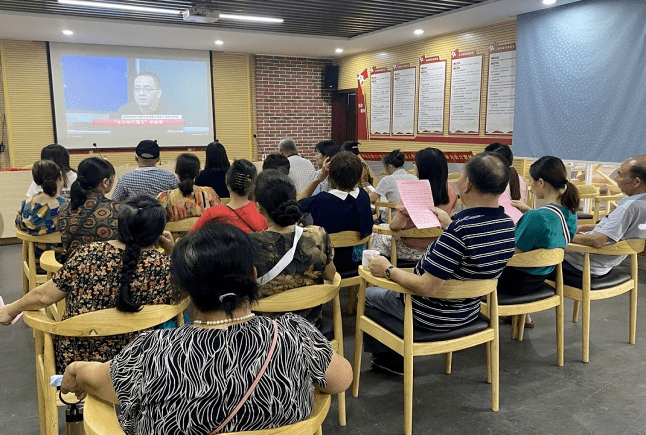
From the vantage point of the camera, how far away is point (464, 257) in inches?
81.2

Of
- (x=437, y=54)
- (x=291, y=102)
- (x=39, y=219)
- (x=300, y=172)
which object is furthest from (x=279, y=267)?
(x=291, y=102)

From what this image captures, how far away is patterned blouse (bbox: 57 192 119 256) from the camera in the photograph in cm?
257

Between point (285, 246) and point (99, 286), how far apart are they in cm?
72

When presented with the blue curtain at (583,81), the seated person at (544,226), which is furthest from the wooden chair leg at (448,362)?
the blue curtain at (583,81)

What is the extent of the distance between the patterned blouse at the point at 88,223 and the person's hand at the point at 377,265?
135cm

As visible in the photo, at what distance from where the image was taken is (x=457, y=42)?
22.4 ft

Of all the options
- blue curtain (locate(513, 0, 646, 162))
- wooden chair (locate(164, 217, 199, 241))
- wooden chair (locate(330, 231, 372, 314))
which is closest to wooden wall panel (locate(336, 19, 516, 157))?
blue curtain (locate(513, 0, 646, 162))

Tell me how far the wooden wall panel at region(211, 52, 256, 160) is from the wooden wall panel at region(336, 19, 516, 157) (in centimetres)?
186

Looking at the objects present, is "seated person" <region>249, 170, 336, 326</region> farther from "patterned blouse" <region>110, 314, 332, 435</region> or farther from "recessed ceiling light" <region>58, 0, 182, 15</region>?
"recessed ceiling light" <region>58, 0, 182, 15</region>

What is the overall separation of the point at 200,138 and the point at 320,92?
8.17 feet

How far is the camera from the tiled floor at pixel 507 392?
228 centimetres

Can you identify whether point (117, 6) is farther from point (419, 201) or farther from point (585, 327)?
point (585, 327)

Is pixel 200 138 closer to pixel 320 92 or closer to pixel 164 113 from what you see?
pixel 164 113
